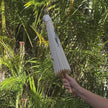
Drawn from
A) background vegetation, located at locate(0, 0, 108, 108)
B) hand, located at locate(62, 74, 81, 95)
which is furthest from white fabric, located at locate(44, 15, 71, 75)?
background vegetation, located at locate(0, 0, 108, 108)

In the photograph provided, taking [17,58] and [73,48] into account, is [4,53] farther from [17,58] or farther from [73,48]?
[73,48]

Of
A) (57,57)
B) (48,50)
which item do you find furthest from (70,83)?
(48,50)

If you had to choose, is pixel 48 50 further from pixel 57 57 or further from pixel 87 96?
pixel 87 96

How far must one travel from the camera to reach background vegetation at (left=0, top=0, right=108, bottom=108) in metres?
1.06

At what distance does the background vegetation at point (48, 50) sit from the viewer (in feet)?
3.49

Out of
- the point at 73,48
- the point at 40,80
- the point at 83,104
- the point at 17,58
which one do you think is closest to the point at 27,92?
the point at 40,80

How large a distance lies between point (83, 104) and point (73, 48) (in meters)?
0.41

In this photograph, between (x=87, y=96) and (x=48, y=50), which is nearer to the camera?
(x=87, y=96)

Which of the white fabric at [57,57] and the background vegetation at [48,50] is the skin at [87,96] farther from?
the background vegetation at [48,50]

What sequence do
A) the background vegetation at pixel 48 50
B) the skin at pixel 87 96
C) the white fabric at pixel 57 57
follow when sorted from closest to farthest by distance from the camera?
the skin at pixel 87 96 → the white fabric at pixel 57 57 → the background vegetation at pixel 48 50

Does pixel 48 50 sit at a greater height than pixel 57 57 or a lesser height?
lesser

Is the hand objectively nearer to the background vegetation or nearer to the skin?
the skin

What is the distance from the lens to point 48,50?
1.17 metres

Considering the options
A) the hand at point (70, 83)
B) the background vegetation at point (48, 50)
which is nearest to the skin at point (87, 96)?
the hand at point (70, 83)
